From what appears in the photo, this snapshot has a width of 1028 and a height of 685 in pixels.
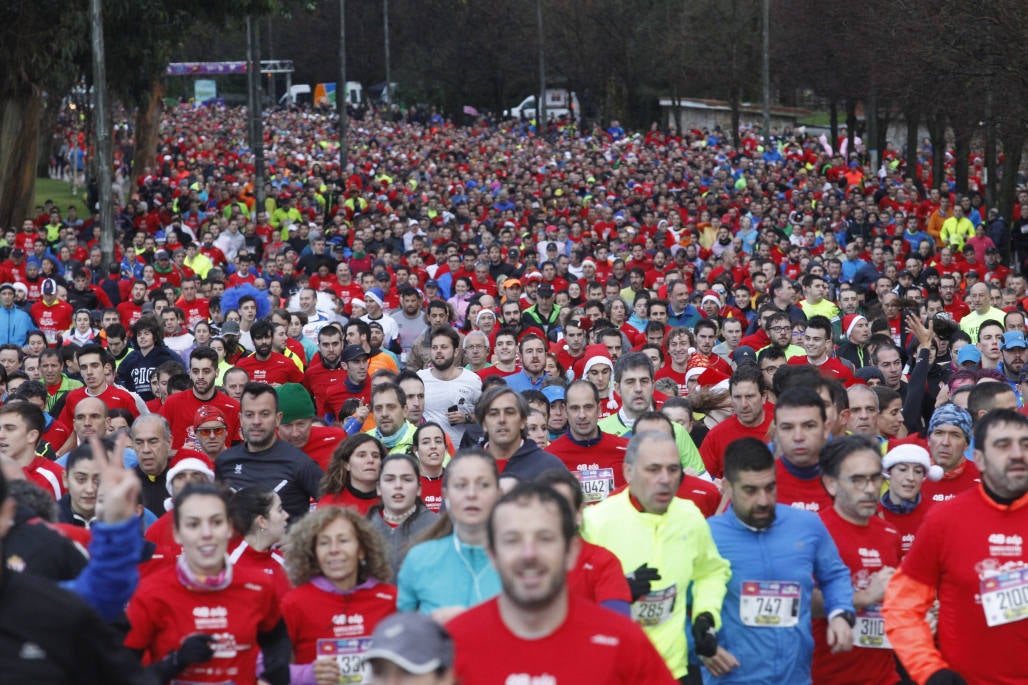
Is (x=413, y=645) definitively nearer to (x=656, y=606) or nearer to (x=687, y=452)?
(x=656, y=606)

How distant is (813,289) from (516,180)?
26.2 metres

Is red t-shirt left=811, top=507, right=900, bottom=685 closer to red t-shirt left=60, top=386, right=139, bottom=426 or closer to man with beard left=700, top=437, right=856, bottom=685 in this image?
man with beard left=700, top=437, right=856, bottom=685

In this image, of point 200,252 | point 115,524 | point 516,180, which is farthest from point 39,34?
point 115,524

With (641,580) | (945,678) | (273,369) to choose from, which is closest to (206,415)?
(273,369)

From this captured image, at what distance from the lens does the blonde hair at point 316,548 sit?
6719 mm

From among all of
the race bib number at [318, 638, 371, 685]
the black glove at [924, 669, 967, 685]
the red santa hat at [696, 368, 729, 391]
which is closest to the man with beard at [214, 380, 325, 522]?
the race bib number at [318, 638, 371, 685]

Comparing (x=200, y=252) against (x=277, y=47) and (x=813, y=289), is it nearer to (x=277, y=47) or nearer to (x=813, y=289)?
(x=813, y=289)

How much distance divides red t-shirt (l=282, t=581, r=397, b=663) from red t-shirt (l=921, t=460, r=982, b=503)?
3324 mm

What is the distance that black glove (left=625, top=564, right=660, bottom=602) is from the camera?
6.61 metres

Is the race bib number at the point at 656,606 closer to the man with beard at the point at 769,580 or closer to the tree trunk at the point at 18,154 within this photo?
the man with beard at the point at 769,580

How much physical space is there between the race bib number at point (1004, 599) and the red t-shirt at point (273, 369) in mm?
9440

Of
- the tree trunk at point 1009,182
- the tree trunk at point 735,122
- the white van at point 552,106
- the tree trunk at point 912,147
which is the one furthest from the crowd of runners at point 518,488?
the white van at point 552,106

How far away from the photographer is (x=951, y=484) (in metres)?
8.65

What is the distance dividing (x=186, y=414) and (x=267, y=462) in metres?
2.68
